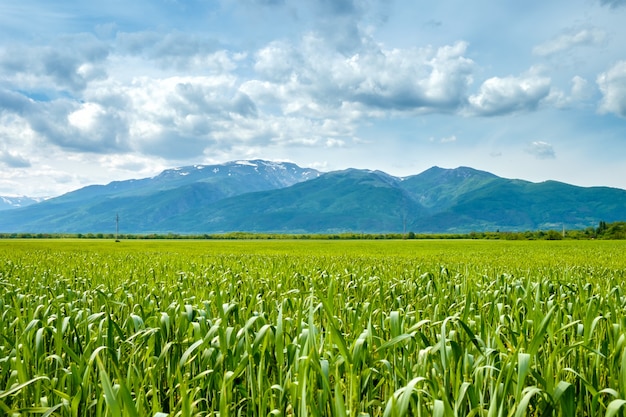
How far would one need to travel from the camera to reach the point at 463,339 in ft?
19.1

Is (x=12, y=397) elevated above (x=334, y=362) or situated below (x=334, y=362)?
below

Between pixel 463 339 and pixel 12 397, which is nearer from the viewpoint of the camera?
pixel 12 397

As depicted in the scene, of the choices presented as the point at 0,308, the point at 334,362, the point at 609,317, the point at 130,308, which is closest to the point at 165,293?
the point at 130,308

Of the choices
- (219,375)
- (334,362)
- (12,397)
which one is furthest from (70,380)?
(334,362)

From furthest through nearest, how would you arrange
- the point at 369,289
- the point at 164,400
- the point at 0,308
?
the point at 369,289 → the point at 0,308 → the point at 164,400

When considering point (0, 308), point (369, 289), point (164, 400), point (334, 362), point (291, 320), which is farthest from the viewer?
point (369, 289)

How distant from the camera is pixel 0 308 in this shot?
26.9 feet

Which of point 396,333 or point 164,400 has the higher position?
point 396,333

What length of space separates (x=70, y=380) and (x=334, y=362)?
2.53 meters

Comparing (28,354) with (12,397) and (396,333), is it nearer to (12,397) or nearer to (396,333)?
(12,397)

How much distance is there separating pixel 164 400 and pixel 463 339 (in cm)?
354

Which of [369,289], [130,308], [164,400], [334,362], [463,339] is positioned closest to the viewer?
[334,362]

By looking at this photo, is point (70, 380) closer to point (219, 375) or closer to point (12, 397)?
point (12, 397)

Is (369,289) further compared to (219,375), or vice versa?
(369,289)
